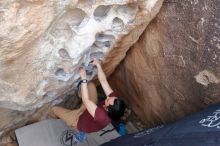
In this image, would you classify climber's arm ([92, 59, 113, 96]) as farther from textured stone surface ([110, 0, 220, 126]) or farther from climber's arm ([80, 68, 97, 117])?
textured stone surface ([110, 0, 220, 126])

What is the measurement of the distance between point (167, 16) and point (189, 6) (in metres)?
0.15

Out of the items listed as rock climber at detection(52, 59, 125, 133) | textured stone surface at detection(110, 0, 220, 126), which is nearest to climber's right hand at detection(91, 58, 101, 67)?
rock climber at detection(52, 59, 125, 133)

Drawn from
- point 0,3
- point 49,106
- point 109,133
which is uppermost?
point 0,3

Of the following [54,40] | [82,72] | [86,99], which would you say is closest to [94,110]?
[86,99]

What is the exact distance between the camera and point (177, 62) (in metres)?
1.71

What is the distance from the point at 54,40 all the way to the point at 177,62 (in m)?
0.56

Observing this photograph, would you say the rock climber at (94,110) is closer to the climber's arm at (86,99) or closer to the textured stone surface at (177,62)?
the climber's arm at (86,99)

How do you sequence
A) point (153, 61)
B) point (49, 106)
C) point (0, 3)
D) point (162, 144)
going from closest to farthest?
point (0, 3)
point (162, 144)
point (153, 61)
point (49, 106)

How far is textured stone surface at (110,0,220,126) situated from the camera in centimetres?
150

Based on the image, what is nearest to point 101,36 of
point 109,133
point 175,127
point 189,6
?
point 189,6

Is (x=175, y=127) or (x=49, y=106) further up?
(x=49, y=106)

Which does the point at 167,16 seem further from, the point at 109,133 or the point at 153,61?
the point at 109,133

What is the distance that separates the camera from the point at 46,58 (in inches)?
61.3

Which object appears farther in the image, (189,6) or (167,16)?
(167,16)
